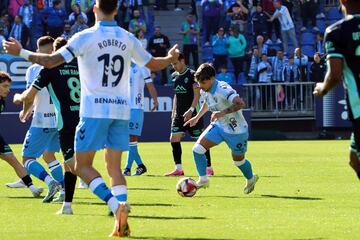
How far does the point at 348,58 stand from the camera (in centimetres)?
930

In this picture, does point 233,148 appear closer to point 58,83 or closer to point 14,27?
point 58,83

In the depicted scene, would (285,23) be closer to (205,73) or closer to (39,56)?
(205,73)

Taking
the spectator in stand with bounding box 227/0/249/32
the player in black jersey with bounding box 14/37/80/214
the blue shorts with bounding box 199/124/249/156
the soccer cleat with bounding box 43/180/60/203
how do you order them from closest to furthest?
the player in black jersey with bounding box 14/37/80/214 < the soccer cleat with bounding box 43/180/60/203 < the blue shorts with bounding box 199/124/249/156 < the spectator in stand with bounding box 227/0/249/32

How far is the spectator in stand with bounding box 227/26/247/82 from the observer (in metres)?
37.6

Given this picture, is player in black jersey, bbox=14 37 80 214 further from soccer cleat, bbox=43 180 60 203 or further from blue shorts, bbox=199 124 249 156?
blue shorts, bbox=199 124 249 156

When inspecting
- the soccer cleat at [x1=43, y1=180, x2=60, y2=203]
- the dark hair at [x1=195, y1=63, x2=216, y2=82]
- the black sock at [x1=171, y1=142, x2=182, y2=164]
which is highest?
the dark hair at [x1=195, y1=63, x2=216, y2=82]

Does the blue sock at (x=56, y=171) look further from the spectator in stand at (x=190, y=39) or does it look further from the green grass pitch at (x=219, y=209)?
the spectator in stand at (x=190, y=39)

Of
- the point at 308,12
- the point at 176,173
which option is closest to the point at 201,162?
the point at 176,173

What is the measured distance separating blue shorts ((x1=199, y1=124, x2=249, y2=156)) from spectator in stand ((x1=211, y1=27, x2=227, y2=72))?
21292mm

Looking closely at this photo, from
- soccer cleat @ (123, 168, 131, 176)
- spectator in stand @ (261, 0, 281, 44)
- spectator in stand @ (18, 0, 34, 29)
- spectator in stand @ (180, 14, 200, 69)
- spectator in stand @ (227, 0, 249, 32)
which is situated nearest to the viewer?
soccer cleat @ (123, 168, 131, 176)

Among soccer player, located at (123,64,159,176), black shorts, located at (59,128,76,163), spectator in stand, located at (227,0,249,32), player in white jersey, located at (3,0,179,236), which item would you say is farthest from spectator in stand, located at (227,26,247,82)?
player in white jersey, located at (3,0,179,236)

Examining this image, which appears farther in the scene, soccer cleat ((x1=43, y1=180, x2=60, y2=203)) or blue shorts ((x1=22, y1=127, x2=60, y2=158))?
blue shorts ((x1=22, y1=127, x2=60, y2=158))

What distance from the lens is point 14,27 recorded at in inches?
1481

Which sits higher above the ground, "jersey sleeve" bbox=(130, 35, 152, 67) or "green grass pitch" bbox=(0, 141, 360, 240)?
"jersey sleeve" bbox=(130, 35, 152, 67)
